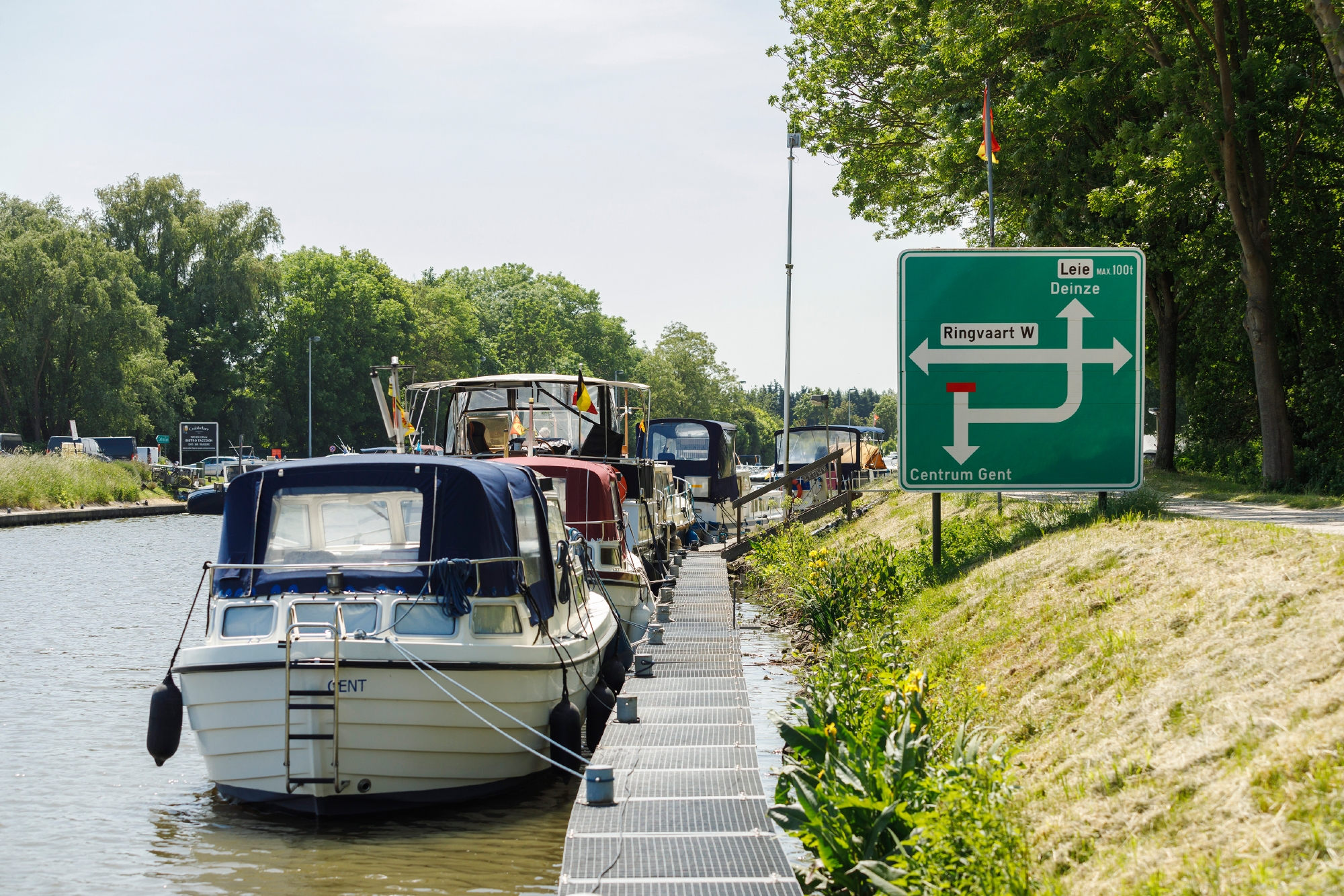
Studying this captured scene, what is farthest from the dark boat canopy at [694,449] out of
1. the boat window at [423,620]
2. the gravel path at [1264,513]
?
the boat window at [423,620]

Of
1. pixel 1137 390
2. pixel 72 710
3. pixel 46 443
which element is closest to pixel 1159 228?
pixel 1137 390

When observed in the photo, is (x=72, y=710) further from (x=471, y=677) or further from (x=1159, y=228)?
(x=1159, y=228)

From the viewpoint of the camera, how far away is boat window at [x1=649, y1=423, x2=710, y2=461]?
3903 centimetres

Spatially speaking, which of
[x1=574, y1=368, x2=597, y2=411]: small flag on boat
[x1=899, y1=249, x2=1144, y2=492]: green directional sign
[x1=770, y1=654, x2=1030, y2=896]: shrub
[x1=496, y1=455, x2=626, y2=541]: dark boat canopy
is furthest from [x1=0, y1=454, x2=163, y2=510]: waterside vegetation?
[x1=770, y1=654, x2=1030, y2=896]: shrub

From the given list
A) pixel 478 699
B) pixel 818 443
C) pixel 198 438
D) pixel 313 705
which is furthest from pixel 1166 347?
pixel 198 438

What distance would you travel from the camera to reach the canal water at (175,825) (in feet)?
26.2

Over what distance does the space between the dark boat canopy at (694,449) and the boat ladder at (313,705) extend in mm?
29951

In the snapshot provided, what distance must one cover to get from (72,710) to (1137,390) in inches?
468

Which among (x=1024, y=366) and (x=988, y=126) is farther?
(x=988, y=126)

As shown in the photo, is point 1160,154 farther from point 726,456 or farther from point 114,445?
point 114,445

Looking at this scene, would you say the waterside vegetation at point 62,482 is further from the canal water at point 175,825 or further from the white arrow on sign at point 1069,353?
the white arrow on sign at point 1069,353

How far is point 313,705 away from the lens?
8.66 metres

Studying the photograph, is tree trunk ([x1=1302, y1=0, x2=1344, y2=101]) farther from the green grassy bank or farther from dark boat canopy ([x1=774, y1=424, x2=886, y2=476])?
dark boat canopy ([x1=774, y1=424, x2=886, y2=476])

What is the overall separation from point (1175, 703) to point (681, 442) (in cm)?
3294
